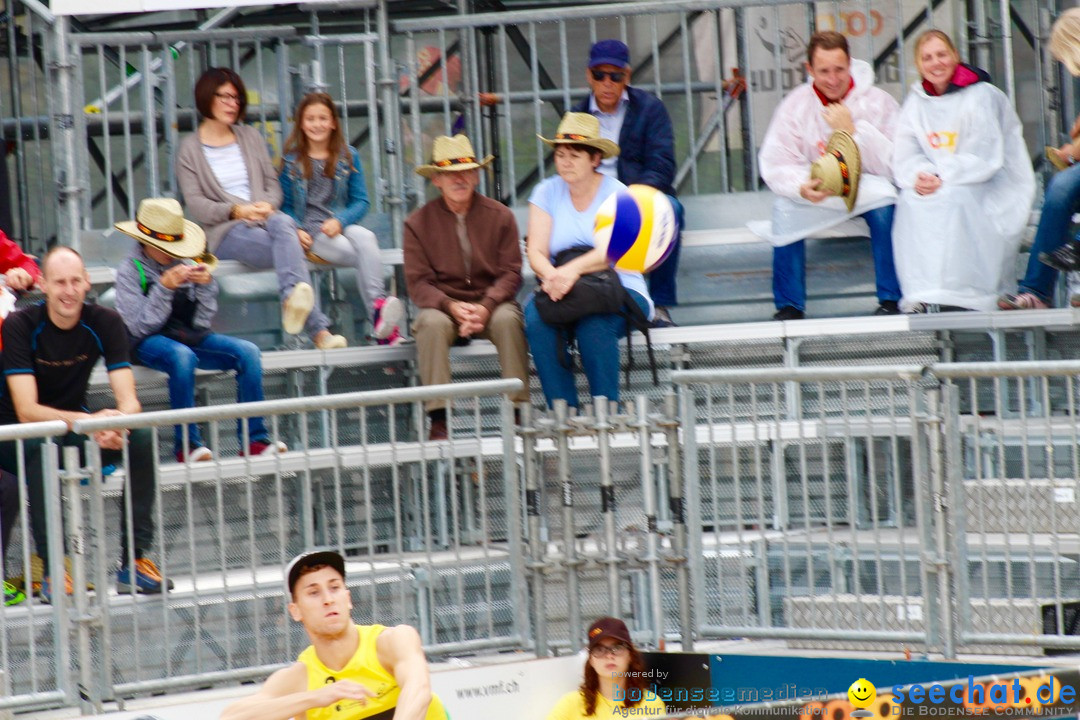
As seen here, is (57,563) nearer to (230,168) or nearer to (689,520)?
(689,520)

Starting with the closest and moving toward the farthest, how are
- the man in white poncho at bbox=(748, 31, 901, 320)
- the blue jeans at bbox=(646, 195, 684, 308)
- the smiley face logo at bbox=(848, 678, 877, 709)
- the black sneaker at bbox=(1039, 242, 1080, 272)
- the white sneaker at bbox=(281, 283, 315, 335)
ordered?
1. the smiley face logo at bbox=(848, 678, 877, 709)
2. the black sneaker at bbox=(1039, 242, 1080, 272)
3. the white sneaker at bbox=(281, 283, 315, 335)
4. the man in white poncho at bbox=(748, 31, 901, 320)
5. the blue jeans at bbox=(646, 195, 684, 308)

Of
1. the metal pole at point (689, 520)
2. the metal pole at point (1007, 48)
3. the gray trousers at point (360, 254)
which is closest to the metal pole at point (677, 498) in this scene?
the metal pole at point (689, 520)

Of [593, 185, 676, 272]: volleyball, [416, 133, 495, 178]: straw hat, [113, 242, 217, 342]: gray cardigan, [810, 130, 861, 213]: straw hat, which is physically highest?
[416, 133, 495, 178]: straw hat

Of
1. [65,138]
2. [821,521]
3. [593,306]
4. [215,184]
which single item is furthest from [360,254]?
[821,521]

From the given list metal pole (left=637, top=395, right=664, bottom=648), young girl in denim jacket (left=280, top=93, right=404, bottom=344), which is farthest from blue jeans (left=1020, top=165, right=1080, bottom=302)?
young girl in denim jacket (left=280, top=93, right=404, bottom=344)

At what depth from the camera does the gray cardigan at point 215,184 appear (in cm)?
870

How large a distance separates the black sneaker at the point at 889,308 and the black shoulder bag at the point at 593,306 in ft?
4.59

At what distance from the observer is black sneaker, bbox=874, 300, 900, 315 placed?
859 centimetres

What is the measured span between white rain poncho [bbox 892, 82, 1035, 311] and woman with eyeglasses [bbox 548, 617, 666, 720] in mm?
3053

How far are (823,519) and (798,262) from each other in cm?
239

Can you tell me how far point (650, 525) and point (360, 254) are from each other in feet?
9.07

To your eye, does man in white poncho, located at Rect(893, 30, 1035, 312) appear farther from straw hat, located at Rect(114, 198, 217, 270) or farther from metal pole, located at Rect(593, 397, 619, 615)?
straw hat, located at Rect(114, 198, 217, 270)

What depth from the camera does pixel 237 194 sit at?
29.1ft

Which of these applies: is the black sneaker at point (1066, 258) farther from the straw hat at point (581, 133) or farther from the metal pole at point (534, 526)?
the metal pole at point (534, 526)
